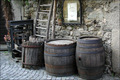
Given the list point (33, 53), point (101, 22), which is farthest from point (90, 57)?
point (33, 53)

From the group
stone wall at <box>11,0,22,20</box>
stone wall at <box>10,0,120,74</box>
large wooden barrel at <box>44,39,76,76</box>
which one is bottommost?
large wooden barrel at <box>44,39,76,76</box>

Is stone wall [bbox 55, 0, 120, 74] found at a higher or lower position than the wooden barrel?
higher

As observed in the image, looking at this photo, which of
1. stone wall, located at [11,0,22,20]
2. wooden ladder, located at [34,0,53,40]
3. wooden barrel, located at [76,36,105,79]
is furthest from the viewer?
stone wall, located at [11,0,22,20]

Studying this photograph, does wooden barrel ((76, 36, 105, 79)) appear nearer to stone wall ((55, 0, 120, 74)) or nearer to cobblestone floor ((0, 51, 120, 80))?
cobblestone floor ((0, 51, 120, 80))

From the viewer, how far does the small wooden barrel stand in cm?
484

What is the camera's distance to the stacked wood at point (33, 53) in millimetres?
4840

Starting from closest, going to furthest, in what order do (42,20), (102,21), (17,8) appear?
(102,21) → (42,20) → (17,8)

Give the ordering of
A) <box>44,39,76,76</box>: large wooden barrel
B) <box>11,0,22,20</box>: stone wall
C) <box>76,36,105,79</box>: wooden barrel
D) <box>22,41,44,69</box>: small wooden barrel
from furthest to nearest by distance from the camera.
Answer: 1. <box>11,0,22,20</box>: stone wall
2. <box>22,41,44,69</box>: small wooden barrel
3. <box>44,39,76,76</box>: large wooden barrel
4. <box>76,36,105,79</box>: wooden barrel

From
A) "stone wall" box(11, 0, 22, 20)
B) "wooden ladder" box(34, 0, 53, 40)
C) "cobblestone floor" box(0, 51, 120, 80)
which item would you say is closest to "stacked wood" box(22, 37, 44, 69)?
"cobblestone floor" box(0, 51, 120, 80)

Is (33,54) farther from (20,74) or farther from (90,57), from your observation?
(90,57)

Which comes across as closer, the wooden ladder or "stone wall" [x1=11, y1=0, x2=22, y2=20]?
the wooden ladder

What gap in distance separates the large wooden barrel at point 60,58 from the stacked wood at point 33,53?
502 millimetres

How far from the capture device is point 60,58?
14.0 feet

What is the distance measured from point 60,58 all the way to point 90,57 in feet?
2.35
